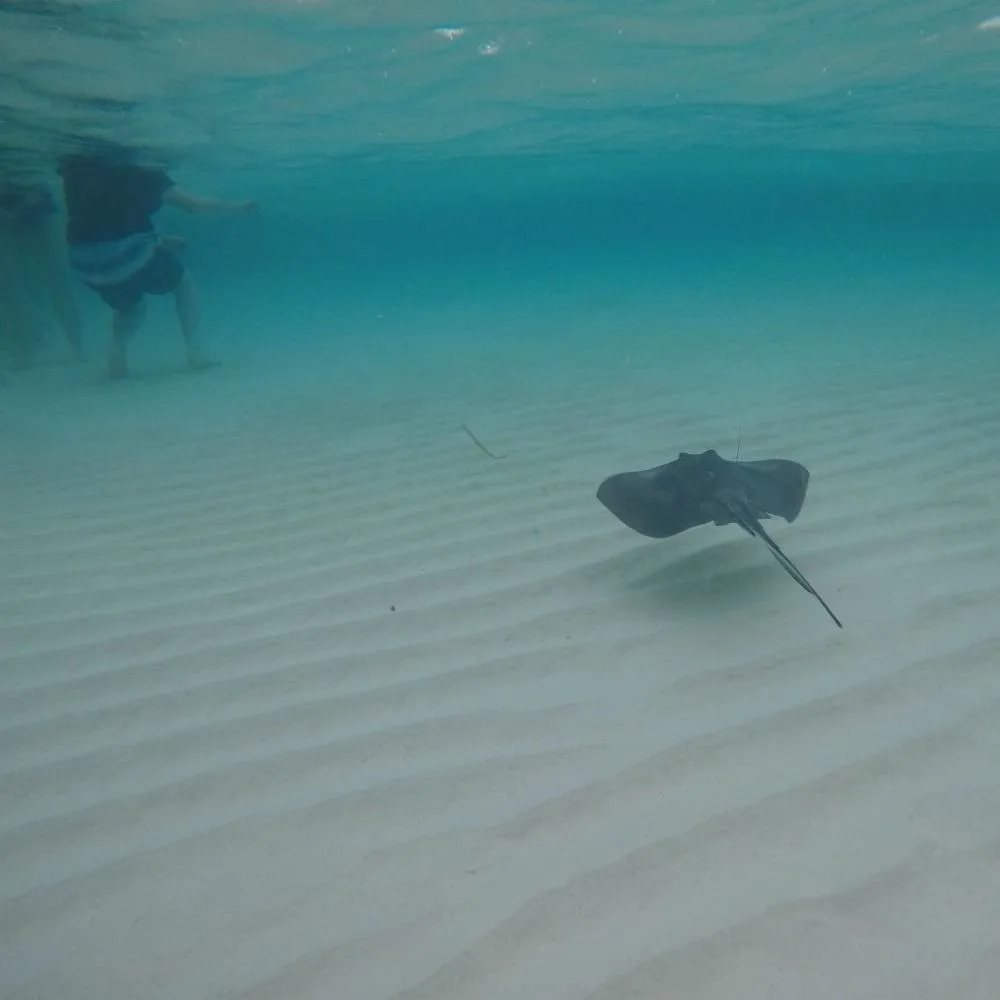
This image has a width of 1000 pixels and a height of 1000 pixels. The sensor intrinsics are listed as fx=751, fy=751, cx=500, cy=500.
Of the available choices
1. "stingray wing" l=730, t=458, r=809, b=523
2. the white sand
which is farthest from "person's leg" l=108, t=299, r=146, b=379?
"stingray wing" l=730, t=458, r=809, b=523

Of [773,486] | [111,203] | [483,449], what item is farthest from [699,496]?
[111,203]

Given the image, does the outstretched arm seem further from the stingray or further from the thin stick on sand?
the stingray

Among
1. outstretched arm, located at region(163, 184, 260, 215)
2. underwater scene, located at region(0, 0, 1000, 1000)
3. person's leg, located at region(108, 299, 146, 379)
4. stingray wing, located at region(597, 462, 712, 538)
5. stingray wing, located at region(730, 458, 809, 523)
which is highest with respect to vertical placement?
outstretched arm, located at region(163, 184, 260, 215)

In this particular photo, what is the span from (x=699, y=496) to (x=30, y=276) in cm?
1700

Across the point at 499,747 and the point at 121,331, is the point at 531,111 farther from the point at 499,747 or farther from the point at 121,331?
the point at 499,747

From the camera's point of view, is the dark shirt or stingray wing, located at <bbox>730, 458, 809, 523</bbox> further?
the dark shirt

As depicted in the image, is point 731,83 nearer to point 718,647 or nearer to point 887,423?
point 887,423

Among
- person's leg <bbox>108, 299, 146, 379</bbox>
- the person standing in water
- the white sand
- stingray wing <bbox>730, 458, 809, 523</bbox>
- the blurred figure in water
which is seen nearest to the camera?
the white sand

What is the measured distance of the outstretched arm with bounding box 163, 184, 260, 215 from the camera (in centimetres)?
1109

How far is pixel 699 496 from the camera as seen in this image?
143 inches

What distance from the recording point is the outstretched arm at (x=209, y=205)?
11.1 meters

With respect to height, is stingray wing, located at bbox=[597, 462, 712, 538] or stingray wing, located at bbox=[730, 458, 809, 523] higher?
stingray wing, located at bbox=[597, 462, 712, 538]

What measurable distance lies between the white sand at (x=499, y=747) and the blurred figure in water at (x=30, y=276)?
33.1 feet

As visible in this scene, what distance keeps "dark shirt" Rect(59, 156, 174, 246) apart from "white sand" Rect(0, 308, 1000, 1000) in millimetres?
7258
